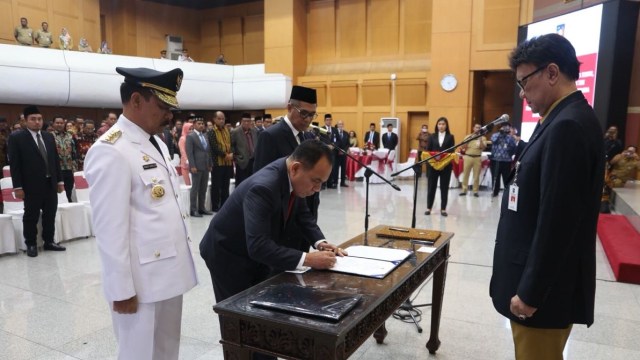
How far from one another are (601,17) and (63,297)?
846cm

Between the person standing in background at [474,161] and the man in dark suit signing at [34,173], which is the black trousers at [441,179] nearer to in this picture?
the person standing in background at [474,161]

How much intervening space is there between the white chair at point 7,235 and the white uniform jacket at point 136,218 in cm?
361

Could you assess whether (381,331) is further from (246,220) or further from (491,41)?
(491,41)

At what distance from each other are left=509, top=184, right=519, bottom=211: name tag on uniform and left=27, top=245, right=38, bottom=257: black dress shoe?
15.0 ft

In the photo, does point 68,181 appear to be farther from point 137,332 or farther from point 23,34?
point 23,34

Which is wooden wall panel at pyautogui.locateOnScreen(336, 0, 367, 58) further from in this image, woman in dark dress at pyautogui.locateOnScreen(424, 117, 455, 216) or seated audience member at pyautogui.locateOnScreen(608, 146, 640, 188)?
seated audience member at pyautogui.locateOnScreen(608, 146, 640, 188)

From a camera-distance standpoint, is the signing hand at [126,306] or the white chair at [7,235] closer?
the signing hand at [126,306]

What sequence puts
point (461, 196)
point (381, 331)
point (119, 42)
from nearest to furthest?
point (381, 331) → point (461, 196) → point (119, 42)

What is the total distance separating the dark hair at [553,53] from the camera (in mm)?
1332

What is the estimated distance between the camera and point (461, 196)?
8.27 meters

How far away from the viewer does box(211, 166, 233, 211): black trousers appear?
6531mm

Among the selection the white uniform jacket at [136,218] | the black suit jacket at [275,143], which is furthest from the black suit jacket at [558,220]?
the black suit jacket at [275,143]

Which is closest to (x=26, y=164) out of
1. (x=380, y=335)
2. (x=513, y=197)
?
(x=380, y=335)

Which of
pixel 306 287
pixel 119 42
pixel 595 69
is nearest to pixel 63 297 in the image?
pixel 306 287
